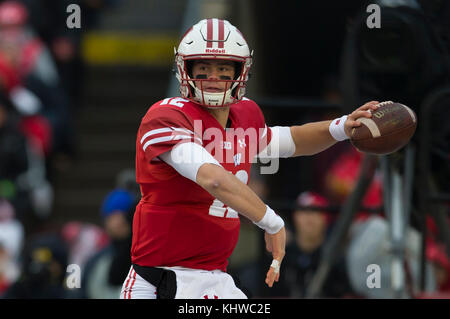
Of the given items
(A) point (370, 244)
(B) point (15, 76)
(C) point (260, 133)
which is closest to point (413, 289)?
(A) point (370, 244)

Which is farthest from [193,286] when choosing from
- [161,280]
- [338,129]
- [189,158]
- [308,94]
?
[308,94]

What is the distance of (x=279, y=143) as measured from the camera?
4.43m

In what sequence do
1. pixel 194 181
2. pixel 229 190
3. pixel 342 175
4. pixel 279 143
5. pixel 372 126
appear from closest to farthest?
pixel 229 190, pixel 194 181, pixel 372 126, pixel 279 143, pixel 342 175

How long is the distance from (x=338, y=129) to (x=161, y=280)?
3.30 feet

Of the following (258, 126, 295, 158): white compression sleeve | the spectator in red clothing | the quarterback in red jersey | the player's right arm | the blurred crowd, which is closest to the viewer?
the player's right arm

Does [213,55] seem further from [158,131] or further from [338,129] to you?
[338,129]

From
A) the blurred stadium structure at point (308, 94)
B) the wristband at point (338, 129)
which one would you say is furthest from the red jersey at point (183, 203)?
the blurred stadium structure at point (308, 94)

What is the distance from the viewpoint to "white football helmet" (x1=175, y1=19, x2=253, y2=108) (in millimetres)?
3977

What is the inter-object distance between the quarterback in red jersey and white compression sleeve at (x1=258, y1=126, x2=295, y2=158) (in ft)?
0.85

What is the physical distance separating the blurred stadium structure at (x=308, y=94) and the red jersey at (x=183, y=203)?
176 cm

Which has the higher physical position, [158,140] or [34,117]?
[158,140]

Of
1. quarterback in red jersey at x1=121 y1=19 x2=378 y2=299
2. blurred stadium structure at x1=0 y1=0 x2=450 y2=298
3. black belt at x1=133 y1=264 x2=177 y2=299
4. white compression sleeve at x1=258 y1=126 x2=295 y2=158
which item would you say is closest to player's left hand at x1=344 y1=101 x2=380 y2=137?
quarterback in red jersey at x1=121 y1=19 x2=378 y2=299

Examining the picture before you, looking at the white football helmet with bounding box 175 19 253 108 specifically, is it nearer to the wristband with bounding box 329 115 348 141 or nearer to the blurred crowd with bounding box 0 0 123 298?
the wristband with bounding box 329 115 348 141
